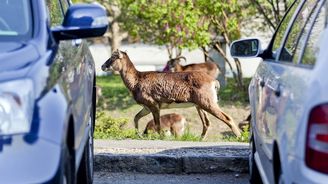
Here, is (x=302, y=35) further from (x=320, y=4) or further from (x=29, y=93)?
(x=29, y=93)

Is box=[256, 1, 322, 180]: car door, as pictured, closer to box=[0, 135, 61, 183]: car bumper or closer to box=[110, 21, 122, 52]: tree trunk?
box=[0, 135, 61, 183]: car bumper

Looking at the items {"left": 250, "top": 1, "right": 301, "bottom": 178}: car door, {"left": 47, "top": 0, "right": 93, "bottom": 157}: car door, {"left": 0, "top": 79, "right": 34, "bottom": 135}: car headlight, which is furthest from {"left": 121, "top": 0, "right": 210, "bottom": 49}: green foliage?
{"left": 0, "top": 79, "right": 34, "bottom": 135}: car headlight

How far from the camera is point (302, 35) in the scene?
5.54 metres

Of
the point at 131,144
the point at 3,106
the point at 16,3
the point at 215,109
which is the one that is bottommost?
the point at 215,109

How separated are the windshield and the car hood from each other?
0.16 meters

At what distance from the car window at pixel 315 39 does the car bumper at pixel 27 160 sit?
1.46m

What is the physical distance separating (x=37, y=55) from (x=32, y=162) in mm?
783

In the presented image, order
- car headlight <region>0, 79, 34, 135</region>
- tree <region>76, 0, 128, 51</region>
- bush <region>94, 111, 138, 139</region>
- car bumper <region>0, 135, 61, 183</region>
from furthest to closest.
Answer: tree <region>76, 0, 128, 51</region>, bush <region>94, 111, 138, 139</region>, car headlight <region>0, 79, 34, 135</region>, car bumper <region>0, 135, 61, 183</region>

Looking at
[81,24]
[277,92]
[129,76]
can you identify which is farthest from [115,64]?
[277,92]

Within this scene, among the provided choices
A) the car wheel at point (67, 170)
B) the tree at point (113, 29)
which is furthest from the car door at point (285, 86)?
the tree at point (113, 29)

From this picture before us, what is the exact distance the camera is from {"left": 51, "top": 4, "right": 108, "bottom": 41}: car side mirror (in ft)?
17.4

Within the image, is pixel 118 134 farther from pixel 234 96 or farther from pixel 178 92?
pixel 234 96

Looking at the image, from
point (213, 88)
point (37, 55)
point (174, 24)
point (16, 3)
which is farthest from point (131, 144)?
point (174, 24)

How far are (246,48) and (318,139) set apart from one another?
3.47 m
